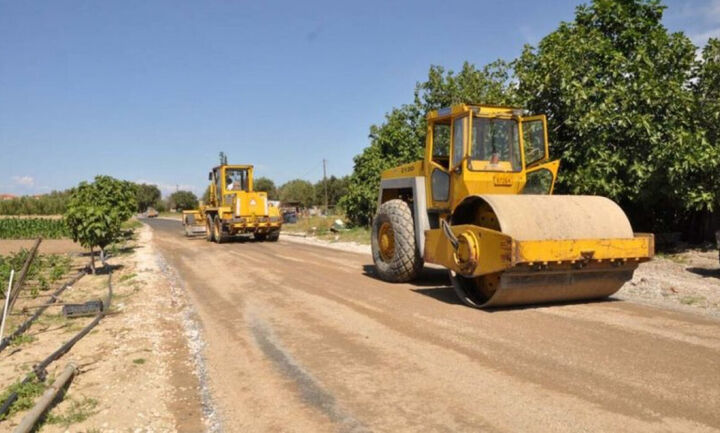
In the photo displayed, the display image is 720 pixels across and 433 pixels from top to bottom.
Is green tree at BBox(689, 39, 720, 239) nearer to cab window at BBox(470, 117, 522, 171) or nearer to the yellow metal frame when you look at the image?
cab window at BBox(470, 117, 522, 171)

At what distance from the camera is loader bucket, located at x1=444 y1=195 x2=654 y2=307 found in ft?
20.9

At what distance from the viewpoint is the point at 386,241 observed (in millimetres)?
9984

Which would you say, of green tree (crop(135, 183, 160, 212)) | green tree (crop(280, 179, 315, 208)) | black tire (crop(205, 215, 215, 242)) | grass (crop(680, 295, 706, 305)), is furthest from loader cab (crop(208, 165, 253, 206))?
green tree (crop(135, 183, 160, 212))

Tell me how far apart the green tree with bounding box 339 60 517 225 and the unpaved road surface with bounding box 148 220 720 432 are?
693 inches

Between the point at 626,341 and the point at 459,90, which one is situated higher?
the point at 459,90

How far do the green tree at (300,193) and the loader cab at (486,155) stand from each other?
254 feet

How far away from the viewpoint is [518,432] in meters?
3.56

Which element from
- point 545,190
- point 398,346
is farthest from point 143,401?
→ point 545,190

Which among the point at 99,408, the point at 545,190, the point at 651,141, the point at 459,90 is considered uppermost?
the point at 459,90

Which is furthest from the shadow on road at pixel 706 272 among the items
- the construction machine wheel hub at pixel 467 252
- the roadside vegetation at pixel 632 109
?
the construction machine wheel hub at pixel 467 252

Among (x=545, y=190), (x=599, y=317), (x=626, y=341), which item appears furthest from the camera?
(x=545, y=190)

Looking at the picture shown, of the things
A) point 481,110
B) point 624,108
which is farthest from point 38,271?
point 624,108

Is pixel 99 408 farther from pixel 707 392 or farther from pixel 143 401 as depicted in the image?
pixel 707 392

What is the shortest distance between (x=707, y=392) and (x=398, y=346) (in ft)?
8.97
